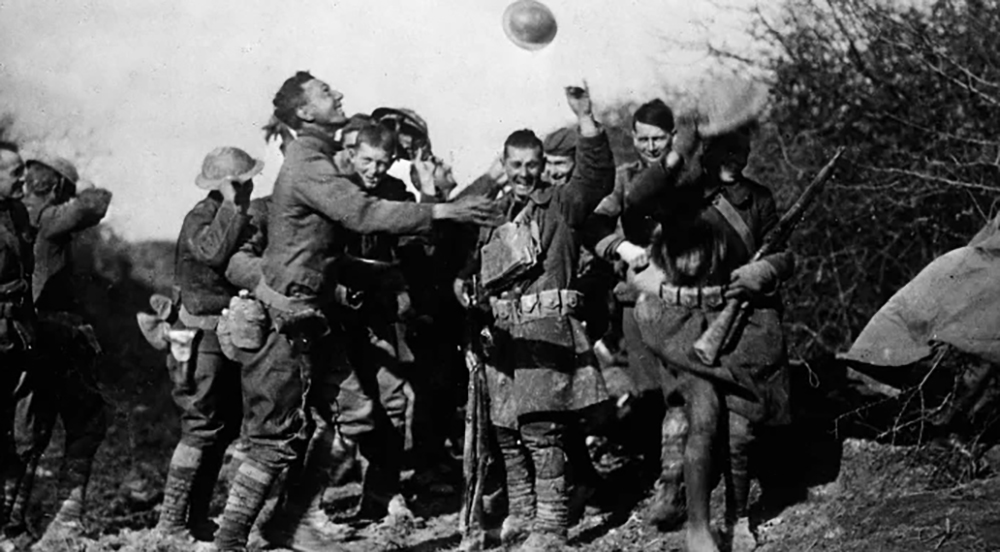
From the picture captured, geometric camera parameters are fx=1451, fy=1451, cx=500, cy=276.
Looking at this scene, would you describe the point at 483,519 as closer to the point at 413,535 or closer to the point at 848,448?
the point at 413,535

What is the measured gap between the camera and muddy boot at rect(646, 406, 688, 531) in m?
7.27

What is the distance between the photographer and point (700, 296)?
6.82 m

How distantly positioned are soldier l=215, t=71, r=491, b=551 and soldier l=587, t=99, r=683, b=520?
106cm

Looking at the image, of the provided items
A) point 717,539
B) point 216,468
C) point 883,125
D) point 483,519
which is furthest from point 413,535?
point 883,125

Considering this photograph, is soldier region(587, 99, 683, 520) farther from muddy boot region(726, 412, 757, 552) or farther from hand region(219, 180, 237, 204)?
hand region(219, 180, 237, 204)

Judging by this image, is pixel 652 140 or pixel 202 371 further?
pixel 202 371

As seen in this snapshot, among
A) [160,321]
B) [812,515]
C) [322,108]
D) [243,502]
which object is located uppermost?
[322,108]

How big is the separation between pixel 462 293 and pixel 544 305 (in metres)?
0.74

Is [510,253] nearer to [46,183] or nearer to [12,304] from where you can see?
[12,304]

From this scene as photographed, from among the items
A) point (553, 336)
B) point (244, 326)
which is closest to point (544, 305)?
point (553, 336)

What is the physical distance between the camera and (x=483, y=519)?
738 centimetres

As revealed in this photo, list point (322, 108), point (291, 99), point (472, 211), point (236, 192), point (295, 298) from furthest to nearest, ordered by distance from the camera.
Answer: point (236, 192)
point (291, 99)
point (322, 108)
point (295, 298)
point (472, 211)

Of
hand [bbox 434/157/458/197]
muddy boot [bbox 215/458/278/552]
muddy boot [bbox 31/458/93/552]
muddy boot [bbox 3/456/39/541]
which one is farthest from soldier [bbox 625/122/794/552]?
muddy boot [bbox 3/456/39/541]

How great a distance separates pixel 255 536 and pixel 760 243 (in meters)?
2.95
